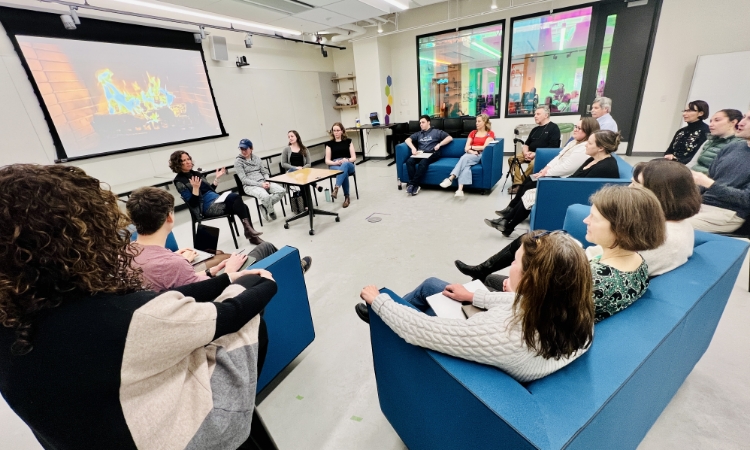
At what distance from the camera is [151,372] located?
70cm

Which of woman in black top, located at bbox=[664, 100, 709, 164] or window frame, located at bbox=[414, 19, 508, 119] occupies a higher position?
window frame, located at bbox=[414, 19, 508, 119]

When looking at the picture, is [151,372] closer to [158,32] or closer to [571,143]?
[571,143]

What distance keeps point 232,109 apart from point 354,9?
2808 millimetres

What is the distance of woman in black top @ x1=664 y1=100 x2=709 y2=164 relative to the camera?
3107mm

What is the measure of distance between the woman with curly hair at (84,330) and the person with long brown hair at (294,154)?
392 cm

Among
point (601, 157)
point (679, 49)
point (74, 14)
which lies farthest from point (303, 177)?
point (679, 49)

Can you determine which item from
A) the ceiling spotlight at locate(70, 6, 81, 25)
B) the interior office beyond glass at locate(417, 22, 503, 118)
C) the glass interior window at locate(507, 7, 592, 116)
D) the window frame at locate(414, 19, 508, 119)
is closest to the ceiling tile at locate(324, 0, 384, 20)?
the window frame at locate(414, 19, 508, 119)

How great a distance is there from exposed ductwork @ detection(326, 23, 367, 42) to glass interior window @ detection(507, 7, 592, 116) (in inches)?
125

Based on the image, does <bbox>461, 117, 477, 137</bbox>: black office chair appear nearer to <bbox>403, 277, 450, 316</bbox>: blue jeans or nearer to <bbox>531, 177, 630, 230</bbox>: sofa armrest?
<bbox>531, 177, 630, 230</bbox>: sofa armrest

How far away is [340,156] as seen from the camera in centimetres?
508

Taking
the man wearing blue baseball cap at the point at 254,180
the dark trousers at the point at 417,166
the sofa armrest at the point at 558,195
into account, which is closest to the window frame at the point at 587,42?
the dark trousers at the point at 417,166

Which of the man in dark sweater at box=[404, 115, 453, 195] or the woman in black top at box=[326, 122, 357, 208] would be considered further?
the man in dark sweater at box=[404, 115, 453, 195]

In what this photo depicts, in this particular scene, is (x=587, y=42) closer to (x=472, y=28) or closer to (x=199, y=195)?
(x=472, y=28)

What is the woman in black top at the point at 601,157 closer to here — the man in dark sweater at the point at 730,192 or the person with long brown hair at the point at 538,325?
the man in dark sweater at the point at 730,192
